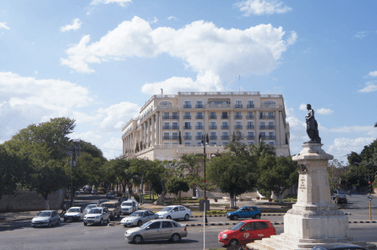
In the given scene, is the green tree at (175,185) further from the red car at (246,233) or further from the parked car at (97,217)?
the red car at (246,233)

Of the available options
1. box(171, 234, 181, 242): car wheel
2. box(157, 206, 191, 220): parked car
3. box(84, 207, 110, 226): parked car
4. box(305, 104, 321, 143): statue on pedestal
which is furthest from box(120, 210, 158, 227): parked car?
box(305, 104, 321, 143): statue on pedestal

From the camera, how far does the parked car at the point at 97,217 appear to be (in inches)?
1219

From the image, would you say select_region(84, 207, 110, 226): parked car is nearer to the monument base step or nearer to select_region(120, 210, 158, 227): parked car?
select_region(120, 210, 158, 227): parked car

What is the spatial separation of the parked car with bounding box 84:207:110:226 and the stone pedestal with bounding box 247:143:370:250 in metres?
18.9

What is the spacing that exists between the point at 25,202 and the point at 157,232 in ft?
119

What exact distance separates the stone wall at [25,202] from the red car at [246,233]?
1497 inches

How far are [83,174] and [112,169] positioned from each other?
7163 mm

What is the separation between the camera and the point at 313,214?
1530 cm

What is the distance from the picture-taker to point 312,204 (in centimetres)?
1565

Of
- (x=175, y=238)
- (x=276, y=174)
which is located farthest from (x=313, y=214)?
(x=276, y=174)

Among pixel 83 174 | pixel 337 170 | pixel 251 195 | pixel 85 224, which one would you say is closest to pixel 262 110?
pixel 337 170

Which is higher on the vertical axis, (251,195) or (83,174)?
(83,174)

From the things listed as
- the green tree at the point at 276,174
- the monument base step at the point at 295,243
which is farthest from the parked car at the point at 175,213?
the green tree at the point at 276,174

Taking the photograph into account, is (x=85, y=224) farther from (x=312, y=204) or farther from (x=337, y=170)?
(x=337, y=170)
